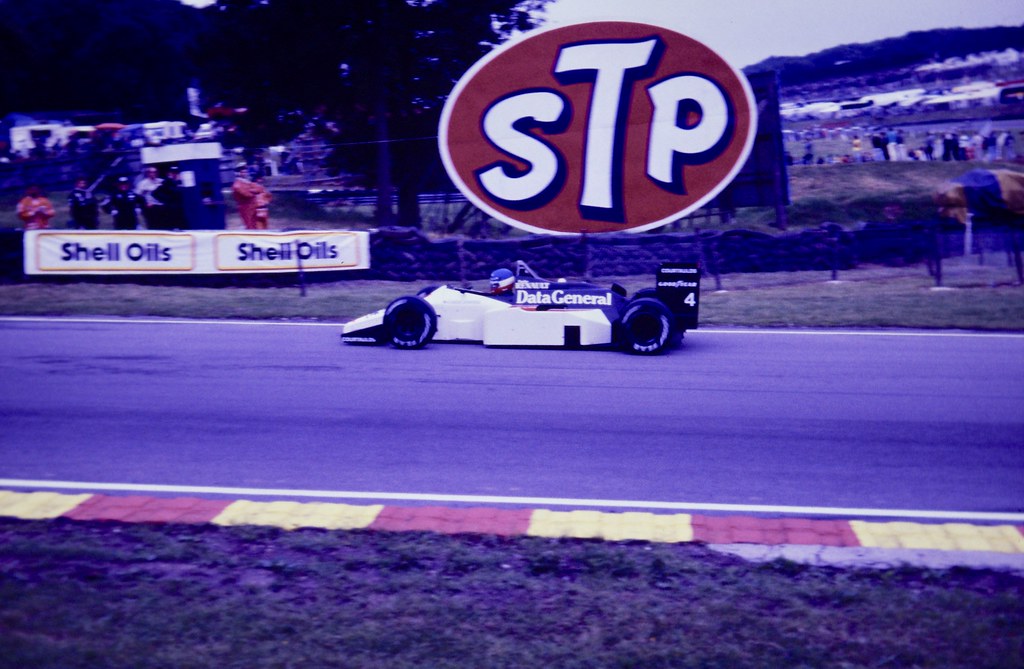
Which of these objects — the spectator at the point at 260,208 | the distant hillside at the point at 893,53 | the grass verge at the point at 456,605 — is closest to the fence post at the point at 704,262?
the spectator at the point at 260,208

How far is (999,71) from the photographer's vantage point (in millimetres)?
38844

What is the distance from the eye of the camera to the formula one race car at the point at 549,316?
37.9ft

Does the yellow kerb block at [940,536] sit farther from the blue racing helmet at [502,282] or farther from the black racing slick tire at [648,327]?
the blue racing helmet at [502,282]

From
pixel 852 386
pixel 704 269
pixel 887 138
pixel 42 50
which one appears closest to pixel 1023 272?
pixel 704 269

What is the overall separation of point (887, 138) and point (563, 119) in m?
21.7

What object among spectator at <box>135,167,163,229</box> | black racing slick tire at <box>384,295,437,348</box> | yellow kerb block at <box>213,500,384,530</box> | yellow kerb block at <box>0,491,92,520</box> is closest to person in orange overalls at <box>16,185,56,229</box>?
spectator at <box>135,167,163,229</box>

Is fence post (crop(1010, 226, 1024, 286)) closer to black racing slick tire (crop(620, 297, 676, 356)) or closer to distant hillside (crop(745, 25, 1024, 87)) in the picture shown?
black racing slick tire (crop(620, 297, 676, 356))

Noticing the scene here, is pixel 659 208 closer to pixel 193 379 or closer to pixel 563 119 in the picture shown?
pixel 563 119

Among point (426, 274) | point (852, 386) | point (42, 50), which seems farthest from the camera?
point (42, 50)

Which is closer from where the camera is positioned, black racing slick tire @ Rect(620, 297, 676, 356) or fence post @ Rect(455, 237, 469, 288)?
black racing slick tire @ Rect(620, 297, 676, 356)

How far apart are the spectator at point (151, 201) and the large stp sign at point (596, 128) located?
5992mm

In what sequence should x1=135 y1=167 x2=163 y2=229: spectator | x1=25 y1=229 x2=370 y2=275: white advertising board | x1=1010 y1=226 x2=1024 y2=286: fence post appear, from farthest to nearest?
x1=135 y1=167 x2=163 y2=229: spectator → x1=25 y1=229 x2=370 y2=275: white advertising board → x1=1010 y1=226 x2=1024 y2=286: fence post

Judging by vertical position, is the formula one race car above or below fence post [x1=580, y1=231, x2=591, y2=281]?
below

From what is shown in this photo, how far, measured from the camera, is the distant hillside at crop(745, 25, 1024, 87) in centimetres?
3487
